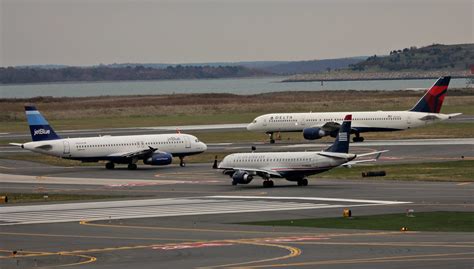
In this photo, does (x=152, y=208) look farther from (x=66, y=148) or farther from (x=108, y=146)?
(x=108, y=146)

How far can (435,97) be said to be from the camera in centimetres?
12056

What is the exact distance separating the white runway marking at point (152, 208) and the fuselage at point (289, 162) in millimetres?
6483

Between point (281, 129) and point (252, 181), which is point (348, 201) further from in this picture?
point (281, 129)

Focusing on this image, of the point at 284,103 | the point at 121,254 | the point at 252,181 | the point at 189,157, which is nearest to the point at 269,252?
the point at 121,254

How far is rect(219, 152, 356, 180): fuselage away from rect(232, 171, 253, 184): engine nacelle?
3.96 ft

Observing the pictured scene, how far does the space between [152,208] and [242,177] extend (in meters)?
12.9

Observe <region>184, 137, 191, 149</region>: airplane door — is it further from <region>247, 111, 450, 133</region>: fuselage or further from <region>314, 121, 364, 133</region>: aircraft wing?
<region>247, 111, 450, 133</region>: fuselage

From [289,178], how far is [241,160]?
4.26m

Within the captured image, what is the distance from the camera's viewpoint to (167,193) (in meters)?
75.9

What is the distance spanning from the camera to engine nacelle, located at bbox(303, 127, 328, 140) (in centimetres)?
11863

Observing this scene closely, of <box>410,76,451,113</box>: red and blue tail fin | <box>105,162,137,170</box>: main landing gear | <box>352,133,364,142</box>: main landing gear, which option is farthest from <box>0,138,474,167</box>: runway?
<box>105,162,137,170</box>: main landing gear

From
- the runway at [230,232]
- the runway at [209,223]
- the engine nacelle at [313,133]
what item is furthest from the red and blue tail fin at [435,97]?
the runway at [230,232]

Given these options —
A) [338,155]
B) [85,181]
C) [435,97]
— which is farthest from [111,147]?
[435,97]

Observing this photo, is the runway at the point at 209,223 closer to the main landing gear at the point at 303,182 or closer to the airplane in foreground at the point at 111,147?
the main landing gear at the point at 303,182
